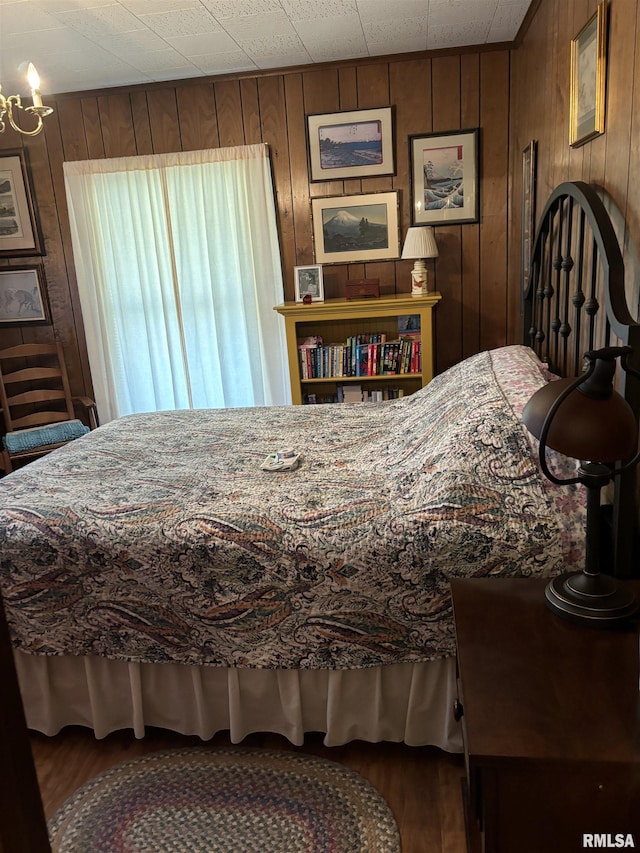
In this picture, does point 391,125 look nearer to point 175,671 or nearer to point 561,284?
point 561,284

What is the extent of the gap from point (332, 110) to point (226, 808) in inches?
141

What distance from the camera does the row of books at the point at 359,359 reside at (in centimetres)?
374

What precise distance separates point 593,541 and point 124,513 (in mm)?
1219

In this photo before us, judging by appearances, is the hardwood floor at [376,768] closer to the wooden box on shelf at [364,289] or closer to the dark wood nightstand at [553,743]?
the dark wood nightstand at [553,743]

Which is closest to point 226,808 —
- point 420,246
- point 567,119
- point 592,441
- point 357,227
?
point 592,441

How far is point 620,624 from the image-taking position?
117 centimetres

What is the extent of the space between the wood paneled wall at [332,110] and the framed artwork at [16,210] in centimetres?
6

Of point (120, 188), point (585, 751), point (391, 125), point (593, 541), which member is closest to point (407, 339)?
point (391, 125)

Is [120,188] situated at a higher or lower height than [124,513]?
higher

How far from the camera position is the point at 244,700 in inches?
69.7

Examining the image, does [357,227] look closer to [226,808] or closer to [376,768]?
[376,768]

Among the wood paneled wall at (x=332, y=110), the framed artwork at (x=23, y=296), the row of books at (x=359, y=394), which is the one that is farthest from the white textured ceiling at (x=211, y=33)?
the row of books at (x=359, y=394)

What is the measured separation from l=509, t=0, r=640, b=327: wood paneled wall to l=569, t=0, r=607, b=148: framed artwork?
0.10ft

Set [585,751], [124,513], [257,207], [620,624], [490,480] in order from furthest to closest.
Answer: [257,207]
[124,513]
[490,480]
[620,624]
[585,751]
